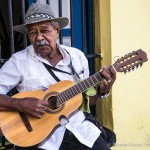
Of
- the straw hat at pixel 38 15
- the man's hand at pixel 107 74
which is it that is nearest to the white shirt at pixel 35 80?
the straw hat at pixel 38 15

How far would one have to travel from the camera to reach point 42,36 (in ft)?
9.51

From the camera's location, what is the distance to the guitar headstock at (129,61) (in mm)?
2762

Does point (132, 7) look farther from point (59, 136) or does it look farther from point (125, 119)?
point (59, 136)

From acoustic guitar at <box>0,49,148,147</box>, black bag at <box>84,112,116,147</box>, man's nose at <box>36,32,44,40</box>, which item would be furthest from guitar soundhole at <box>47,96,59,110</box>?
man's nose at <box>36,32,44,40</box>

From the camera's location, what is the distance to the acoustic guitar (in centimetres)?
271

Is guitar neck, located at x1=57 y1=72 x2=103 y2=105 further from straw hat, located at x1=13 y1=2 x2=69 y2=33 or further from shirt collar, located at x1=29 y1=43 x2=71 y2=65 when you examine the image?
straw hat, located at x1=13 y1=2 x2=69 y2=33

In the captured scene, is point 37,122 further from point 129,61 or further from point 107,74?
point 129,61

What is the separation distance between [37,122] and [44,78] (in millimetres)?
370

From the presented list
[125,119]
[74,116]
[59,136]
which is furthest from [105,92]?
[125,119]

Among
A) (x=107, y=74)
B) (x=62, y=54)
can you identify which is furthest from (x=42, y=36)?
(x=107, y=74)

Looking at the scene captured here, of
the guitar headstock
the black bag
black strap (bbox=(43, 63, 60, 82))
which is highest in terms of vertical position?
the guitar headstock

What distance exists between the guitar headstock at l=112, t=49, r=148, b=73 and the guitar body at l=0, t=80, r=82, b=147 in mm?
369

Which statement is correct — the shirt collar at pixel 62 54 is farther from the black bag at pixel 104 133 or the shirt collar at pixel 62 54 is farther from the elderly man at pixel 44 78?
the black bag at pixel 104 133

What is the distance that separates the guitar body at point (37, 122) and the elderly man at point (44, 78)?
0.14ft
